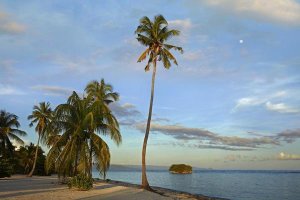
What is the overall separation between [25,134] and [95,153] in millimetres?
33112

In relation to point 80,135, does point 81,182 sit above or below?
below

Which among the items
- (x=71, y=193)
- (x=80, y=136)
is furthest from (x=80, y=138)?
(x=71, y=193)

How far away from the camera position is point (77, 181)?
1164 inches

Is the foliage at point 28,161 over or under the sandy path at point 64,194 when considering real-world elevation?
over

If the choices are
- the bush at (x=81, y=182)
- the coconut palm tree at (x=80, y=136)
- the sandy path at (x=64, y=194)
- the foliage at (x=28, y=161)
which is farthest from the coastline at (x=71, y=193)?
the foliage at (x=28, y=161)

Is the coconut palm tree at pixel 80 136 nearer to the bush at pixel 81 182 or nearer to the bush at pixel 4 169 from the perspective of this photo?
the bush at pixel 81 182

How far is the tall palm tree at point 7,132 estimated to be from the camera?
186ft

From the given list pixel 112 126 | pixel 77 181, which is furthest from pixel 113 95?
pixel 77 181

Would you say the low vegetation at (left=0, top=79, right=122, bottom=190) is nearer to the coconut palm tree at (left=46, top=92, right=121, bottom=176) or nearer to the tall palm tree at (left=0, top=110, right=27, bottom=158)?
the coconut palm tree at (left=46, top=92, right=121, bottom=176)

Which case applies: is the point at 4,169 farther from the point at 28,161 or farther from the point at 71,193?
the point at 71,193

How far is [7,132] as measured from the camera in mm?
56750

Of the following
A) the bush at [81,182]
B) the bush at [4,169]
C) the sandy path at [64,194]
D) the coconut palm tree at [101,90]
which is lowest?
the sandy path at [64,194]

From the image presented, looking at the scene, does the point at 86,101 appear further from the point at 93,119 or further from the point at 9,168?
the point at 9,168

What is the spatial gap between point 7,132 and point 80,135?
30.3m
